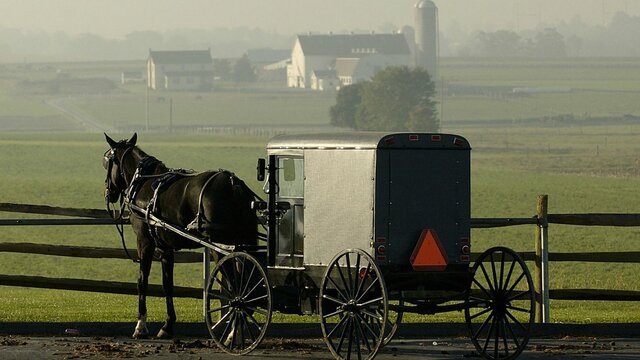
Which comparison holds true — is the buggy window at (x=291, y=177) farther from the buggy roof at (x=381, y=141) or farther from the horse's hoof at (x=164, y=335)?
the horse's hoof at (x=164, y=335)

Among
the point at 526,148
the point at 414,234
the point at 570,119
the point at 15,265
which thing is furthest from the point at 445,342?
the point at 570,119

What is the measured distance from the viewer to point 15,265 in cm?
3997

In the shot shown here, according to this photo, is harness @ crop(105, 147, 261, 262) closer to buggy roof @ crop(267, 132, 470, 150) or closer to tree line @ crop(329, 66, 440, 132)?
buggy roof @ crop(267, 132, 470, 150)

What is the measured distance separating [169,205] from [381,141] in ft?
10.9

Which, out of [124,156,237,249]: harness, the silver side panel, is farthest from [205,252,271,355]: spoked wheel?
the silver side panel

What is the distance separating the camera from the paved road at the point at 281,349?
42.4ft

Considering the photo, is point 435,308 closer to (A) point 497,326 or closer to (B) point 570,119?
(A) point 497,326

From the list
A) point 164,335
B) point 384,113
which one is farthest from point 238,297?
point 384,113

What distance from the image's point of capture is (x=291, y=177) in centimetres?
1290

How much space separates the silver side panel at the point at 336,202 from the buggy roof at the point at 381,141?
6cm

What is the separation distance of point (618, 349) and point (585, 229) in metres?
36.9

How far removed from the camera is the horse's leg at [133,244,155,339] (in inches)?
568

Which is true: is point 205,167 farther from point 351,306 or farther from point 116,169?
point 351,306

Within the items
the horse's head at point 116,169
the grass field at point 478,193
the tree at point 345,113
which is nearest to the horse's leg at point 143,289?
the horse's head at point 116,169
